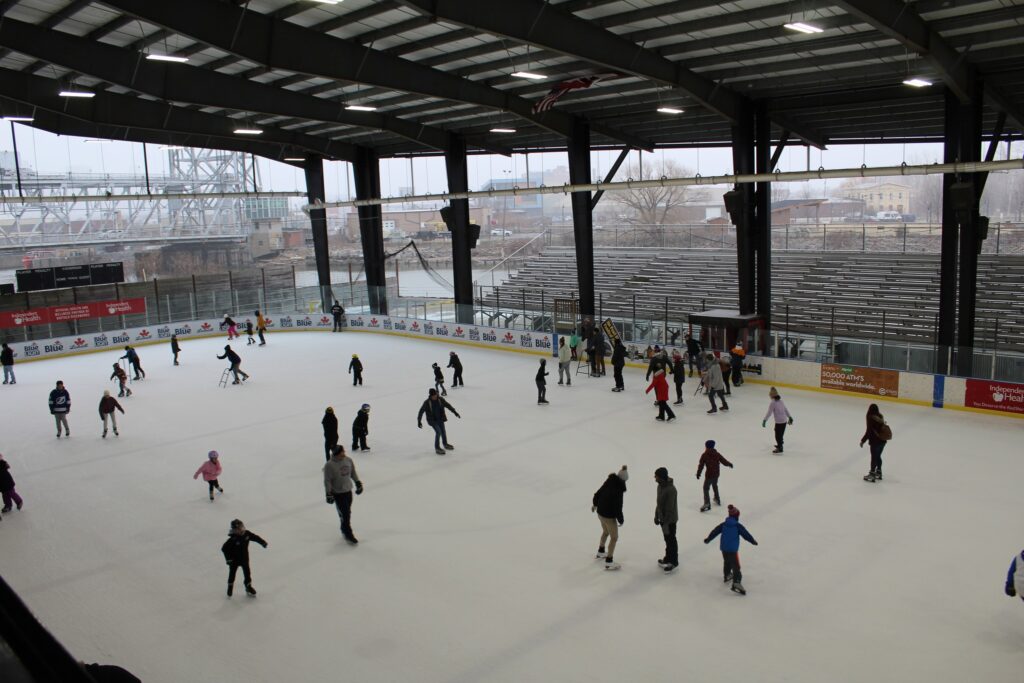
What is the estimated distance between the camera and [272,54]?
18359 millimetres

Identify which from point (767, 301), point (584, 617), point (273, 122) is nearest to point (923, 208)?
point (767, 301)

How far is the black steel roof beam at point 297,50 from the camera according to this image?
15.7 metres

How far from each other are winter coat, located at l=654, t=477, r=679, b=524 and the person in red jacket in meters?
8.05

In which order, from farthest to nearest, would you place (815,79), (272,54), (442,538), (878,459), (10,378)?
1. (10,378)
2. (815,79)
3. (272,54)
4. (878,459)
5. (442,538)

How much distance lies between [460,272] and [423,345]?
415 cm

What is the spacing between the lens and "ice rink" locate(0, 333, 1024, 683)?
9008 mm

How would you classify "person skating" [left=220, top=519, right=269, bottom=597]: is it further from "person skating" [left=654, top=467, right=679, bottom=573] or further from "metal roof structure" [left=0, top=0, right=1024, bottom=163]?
"metal roof structure" [left=0, top=0, right=1024, bottom=163]

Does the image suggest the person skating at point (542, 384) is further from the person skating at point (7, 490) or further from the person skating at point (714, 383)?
the person skating at point (7, 490)

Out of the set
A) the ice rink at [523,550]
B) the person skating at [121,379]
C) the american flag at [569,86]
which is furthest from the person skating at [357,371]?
the american flag at [569,86]

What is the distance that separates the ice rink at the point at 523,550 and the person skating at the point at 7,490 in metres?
0.31

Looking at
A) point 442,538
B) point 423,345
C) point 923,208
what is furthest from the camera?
point 923,208

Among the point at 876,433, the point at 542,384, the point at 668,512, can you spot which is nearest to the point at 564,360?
the point at 542,384

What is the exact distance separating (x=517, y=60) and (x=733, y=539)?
16.6 meters

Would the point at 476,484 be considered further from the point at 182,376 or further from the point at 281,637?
the point at 182,376
